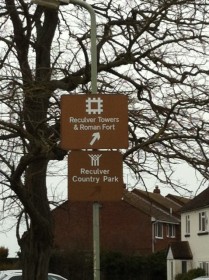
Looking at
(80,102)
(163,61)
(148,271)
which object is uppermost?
(163,61)

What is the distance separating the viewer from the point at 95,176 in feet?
38.0

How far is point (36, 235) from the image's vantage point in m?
18.1

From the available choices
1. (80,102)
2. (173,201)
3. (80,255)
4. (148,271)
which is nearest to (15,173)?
(80,102)

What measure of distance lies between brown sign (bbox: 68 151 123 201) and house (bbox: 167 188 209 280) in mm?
37036

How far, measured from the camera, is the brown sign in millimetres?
11477

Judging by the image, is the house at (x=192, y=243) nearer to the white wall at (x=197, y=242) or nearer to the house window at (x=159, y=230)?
the white wall at (x=197, y=242)

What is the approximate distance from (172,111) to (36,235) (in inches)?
193

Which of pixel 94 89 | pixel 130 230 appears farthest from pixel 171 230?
pixel 94 89

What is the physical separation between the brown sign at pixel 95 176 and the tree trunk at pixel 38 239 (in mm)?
6080

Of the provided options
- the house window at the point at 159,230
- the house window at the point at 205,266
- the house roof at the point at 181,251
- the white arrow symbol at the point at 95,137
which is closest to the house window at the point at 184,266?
the house roof at the point at 181,251

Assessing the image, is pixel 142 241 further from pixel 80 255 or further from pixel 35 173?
pixel 35 173

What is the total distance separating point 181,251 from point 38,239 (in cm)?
3432

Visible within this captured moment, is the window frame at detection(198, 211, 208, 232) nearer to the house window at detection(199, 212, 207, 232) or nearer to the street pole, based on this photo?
the house window at detection(199, 212, 207, 232)

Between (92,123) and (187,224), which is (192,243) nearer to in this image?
(187,224)
